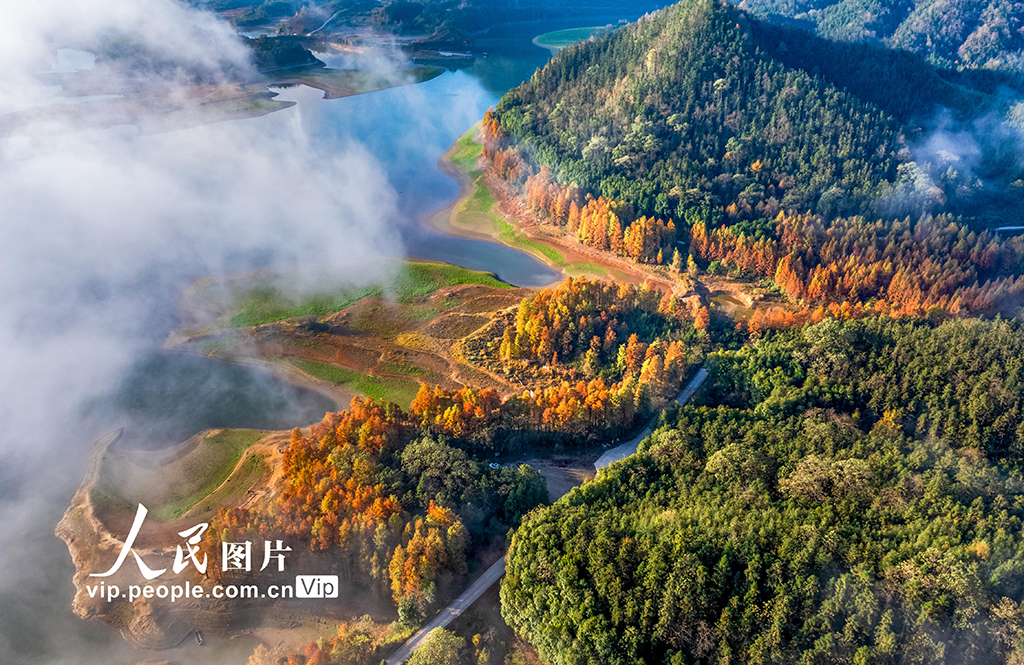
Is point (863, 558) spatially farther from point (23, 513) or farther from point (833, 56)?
point (833, 56)

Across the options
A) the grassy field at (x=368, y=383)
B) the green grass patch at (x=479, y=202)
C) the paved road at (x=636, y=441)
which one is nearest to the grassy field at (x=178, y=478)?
the grassy field at (x=368, y=383)

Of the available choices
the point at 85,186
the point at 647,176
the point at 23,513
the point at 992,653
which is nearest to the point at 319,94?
the point at 85,186

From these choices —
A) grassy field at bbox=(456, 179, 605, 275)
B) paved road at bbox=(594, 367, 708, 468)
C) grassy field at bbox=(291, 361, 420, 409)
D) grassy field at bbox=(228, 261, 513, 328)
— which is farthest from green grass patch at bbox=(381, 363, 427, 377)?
grassy field at bbox=(456, 179, 605, 275)

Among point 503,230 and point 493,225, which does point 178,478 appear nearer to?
point 503,230

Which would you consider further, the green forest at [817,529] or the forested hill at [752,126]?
the forested hill at [752,126]

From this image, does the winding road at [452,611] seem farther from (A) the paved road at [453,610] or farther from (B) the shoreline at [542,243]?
(B) the shoreline at [542,243]
